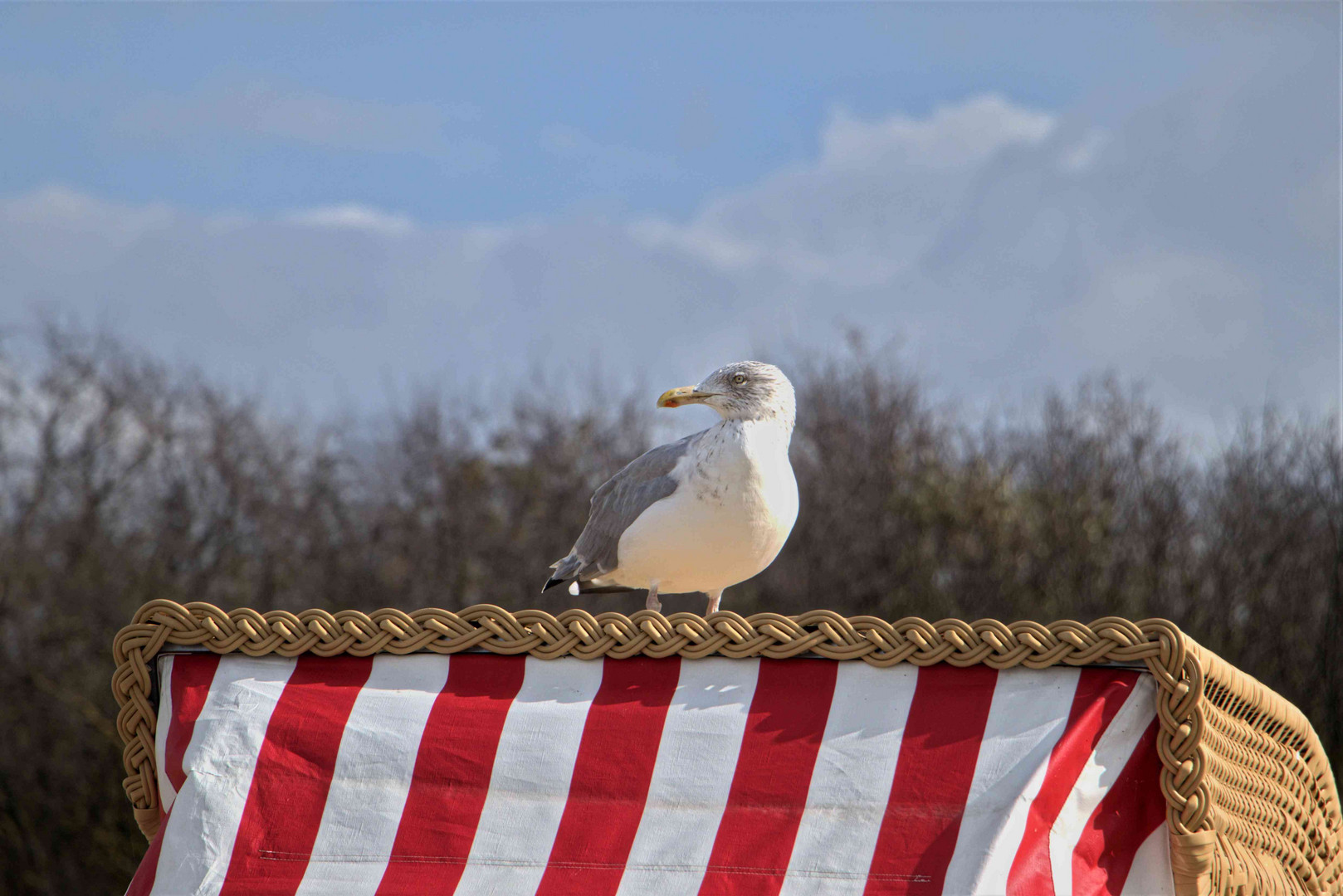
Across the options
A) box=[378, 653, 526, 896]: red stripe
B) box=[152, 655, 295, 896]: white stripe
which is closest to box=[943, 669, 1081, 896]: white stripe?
box=[378, 653, 526, 896]: red stripe

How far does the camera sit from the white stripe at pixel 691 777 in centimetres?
211

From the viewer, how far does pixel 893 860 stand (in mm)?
2066

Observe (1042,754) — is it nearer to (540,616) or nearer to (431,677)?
(540,616)

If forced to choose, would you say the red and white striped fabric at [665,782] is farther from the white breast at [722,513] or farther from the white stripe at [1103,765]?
the white breast at [722,513]

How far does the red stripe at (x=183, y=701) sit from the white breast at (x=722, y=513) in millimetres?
1123

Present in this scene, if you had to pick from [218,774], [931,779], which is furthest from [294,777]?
[931,779]

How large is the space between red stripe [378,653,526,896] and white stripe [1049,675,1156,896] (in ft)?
3.07

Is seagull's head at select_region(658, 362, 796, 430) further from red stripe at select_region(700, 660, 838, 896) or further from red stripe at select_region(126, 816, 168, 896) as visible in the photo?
red stripe at select_region(126, 816, 168, 896)

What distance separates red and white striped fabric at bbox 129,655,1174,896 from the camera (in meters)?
2.08

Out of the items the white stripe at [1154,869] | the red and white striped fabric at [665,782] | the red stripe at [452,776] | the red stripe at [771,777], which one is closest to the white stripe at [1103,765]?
the red and white striped fabric at [665,782]

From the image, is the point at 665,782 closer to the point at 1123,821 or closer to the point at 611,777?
the point at 611,777

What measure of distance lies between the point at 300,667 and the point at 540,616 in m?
0.45

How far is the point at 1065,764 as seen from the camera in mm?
2092

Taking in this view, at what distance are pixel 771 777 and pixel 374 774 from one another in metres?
0.68
